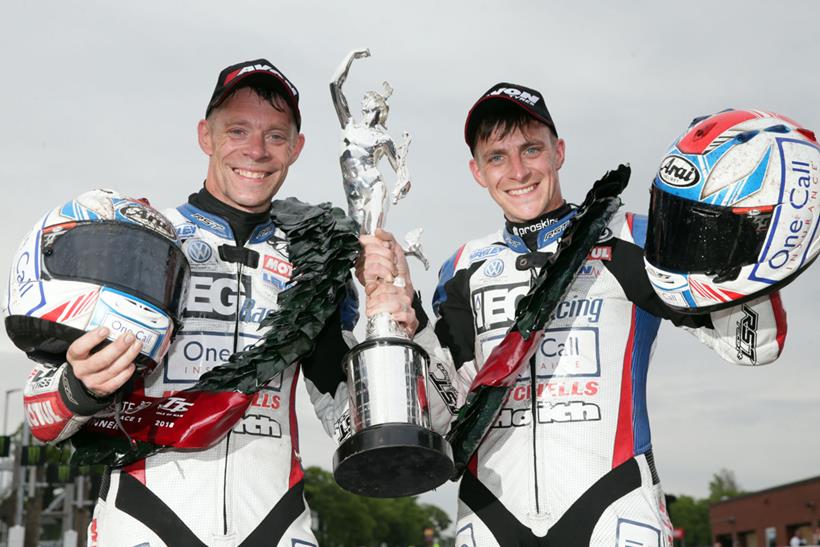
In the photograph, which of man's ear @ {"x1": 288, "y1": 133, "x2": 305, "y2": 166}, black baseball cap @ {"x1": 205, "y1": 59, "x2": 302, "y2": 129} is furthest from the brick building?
black baseball cap @ {"x1": 205, "y1": 59, "x2": 302, "y2": 129}

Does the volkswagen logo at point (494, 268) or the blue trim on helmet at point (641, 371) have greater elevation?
the volkswagen logo at point (494, 268)

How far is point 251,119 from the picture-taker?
465 centimetres

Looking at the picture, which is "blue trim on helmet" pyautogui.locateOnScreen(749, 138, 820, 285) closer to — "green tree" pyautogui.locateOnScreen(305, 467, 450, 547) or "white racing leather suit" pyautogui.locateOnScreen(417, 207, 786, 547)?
"white racing leather suit" pyautogui.locateOnScreen(417, 207, 786, 547)

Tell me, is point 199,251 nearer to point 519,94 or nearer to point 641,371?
point 519,94

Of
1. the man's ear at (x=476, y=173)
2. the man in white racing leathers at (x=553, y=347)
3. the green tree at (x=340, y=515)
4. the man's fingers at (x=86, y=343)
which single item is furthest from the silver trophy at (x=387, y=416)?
the green tree at (x=340, y=515)

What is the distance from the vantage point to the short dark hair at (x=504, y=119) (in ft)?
15.6

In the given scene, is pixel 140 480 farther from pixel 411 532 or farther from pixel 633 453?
pixel 411 532

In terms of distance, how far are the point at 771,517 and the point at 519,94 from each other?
5486 cm

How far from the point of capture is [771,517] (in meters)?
52.9

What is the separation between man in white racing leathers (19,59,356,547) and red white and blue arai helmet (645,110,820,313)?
6.10ft

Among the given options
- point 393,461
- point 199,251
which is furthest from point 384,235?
point 393,461

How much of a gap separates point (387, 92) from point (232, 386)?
1.87 meters

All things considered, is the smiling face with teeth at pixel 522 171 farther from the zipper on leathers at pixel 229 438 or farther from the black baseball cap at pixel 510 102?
the zipper on leathers at pixel 229 438

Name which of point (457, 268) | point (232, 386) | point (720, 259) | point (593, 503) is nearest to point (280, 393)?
point (232, 386)
